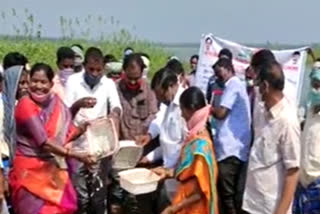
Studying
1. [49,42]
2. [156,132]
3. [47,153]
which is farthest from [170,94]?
[49,42]

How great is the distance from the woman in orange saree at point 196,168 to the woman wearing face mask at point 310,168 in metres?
0.91

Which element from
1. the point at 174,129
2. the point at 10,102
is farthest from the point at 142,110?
the point at 10,102

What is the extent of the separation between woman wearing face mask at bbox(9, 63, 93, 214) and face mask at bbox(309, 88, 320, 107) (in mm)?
1723

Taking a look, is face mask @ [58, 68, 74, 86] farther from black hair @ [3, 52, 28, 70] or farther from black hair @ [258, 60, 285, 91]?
black hair @ [258, 60, 285, 91]

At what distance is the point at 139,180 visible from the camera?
698 centimetres

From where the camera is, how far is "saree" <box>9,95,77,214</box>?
20.9 feet

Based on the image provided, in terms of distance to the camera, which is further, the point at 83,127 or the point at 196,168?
the point at 83,127

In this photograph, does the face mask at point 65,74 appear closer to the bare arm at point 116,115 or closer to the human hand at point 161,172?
the bare arm at point 116,115

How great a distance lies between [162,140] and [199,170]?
4.73 ft

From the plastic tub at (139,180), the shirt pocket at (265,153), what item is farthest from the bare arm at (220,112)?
the shirt pocket at (265,153)

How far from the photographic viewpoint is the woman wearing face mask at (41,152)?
6.38 metres

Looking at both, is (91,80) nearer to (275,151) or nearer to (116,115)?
(116,115)

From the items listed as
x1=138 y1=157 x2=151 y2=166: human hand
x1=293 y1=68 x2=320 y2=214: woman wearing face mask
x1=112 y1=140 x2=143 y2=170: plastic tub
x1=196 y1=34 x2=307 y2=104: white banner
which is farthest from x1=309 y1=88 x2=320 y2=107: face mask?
x1=196 y1=34 x2=307 y2=104: white banner

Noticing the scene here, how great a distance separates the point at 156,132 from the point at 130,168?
42 cm
